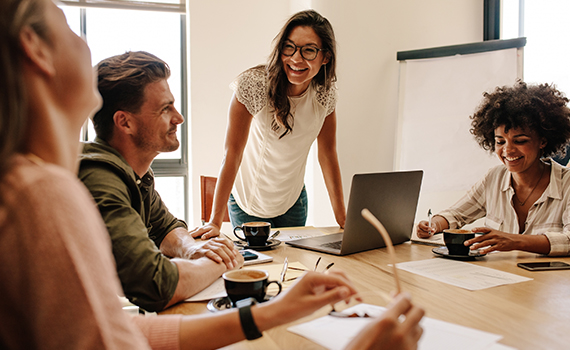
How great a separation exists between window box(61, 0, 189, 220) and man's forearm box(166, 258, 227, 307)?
2.71 meters

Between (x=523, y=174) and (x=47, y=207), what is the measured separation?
1.84m

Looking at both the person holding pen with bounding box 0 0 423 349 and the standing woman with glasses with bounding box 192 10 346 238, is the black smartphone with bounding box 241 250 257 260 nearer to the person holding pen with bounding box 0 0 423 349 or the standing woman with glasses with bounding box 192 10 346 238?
the standing woman with glasses with bounding box 192 10 346 238

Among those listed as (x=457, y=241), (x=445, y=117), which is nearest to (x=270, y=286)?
(x=457, y=241)

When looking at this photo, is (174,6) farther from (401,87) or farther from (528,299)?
(528,299)

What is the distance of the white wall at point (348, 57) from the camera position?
321cm

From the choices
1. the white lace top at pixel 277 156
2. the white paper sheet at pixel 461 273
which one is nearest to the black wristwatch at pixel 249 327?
the white paper sheet at pixel 461 273

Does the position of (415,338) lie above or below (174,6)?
below

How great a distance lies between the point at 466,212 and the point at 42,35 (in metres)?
1.81

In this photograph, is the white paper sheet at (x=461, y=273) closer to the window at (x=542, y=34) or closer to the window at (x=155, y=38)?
the window at (x=542, y=34)

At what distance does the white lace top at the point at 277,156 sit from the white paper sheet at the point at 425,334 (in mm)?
1297

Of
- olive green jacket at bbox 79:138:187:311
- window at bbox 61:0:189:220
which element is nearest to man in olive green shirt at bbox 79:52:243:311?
olive green jacket at bbox 79:138:187:311

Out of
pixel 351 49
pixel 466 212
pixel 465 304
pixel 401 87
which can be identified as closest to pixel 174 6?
pixel 351 49

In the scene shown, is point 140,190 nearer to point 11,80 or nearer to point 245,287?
point 245,287

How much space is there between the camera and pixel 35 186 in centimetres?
39
